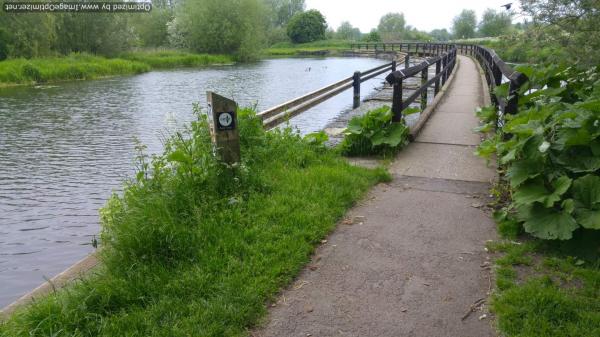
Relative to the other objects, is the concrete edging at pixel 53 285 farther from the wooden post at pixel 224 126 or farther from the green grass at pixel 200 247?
the wooden post at pixel 224 126

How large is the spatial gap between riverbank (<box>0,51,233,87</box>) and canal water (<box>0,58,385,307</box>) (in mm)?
2930

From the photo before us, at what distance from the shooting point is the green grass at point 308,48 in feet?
270

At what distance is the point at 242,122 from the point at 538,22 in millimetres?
6024

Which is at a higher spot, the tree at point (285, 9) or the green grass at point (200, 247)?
the tree at point (285, 9)

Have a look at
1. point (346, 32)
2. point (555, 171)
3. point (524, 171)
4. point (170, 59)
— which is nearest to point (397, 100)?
point (524, 171)

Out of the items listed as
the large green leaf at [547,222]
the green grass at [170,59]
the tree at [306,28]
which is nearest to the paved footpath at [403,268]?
the large green leaf at [547,222]

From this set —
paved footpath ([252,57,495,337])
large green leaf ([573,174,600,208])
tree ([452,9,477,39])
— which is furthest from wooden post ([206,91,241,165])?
tree ([452,9,477,39])

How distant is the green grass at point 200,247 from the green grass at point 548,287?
60.8 inches

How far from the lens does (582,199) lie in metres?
3.91

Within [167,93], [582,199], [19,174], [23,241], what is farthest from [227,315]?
[167,93]

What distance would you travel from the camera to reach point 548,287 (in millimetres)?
3453

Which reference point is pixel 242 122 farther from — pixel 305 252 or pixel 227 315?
pixel 227 315

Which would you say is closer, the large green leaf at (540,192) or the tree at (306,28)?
the large green leaf at (540,192)

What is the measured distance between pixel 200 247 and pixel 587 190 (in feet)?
10.2
